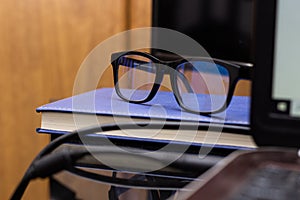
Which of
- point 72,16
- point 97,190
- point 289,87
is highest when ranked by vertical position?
point 72,16

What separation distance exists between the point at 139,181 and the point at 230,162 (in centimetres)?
10

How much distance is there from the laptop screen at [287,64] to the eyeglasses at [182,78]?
0.47 ft

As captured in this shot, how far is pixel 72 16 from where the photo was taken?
1.23m

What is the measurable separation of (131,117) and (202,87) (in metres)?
0.20

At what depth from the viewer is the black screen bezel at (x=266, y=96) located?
347mm

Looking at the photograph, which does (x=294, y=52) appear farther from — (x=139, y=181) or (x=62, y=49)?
(x=62, y=49)

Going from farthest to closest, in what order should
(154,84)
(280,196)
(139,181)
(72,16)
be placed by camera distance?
(72,16), (154,84), (139,181), (280,196)

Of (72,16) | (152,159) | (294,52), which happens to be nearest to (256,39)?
(294,52)

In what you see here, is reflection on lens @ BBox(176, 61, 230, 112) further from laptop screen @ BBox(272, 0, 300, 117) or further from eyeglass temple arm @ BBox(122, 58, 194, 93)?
laptop screen @ BBox(272, 0, 300, 117)

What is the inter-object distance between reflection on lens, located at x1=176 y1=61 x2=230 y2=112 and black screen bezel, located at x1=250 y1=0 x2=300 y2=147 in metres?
0.14

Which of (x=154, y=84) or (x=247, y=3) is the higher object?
(x=247, y=3)

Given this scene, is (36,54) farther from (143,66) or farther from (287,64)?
(287,64)

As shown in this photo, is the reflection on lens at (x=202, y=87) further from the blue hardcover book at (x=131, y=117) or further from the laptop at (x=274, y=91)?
the laptop at (x=274, y=91)

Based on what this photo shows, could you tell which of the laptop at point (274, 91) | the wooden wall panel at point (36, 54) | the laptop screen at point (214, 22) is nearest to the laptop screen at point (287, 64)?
the laptop at point (274, 91)
